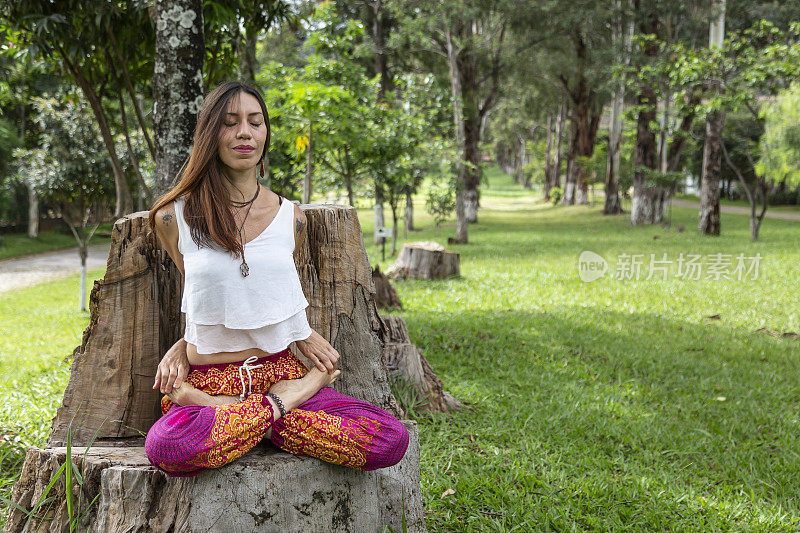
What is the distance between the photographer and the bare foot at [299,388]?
→ 228cm

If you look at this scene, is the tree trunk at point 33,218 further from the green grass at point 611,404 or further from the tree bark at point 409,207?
Result: the green grass at point 611,404

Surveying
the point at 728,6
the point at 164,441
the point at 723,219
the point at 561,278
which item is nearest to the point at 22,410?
the point at 164,441

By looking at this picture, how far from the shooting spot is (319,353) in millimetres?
2502

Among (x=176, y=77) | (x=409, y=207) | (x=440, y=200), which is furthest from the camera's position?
(x=409, y=207)

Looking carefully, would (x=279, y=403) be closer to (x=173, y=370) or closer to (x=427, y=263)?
(x=173, y=370)

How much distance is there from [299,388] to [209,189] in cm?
82

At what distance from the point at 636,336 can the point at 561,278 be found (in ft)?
11.4

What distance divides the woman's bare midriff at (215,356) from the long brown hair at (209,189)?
38cm

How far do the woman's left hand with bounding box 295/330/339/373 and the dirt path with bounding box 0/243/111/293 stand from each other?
38.4ft

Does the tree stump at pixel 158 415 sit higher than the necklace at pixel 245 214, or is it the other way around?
the necklace at pixel 245 214

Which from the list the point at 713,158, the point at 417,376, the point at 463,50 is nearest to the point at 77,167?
the point at 417,376

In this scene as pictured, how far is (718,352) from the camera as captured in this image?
5.95 metres

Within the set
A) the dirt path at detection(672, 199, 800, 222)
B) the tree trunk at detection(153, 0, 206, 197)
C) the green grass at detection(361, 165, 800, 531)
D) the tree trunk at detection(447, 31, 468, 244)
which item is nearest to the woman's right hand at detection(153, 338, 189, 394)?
the green grass at detection(361, 165, 800, 531)

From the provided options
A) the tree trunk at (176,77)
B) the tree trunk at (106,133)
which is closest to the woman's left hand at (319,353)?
the tree trunk at (176,77)
